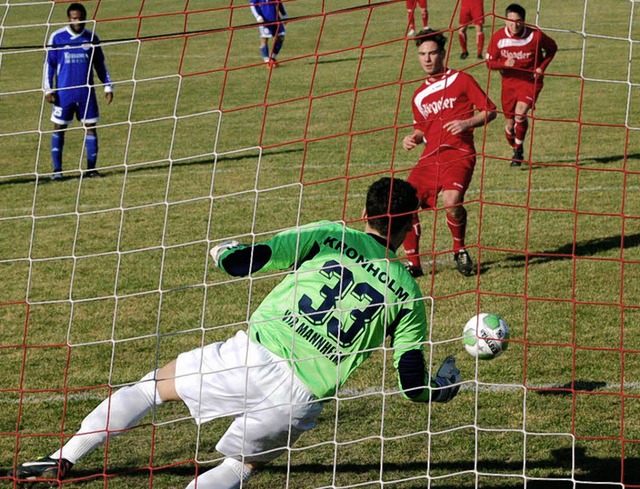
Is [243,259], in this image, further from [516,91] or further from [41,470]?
[516,91]

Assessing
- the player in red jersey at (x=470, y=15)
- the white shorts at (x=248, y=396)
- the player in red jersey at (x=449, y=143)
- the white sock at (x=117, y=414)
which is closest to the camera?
the white shorts at (x=248, y=396)

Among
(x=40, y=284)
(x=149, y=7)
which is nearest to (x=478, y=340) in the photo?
(x=40, y=284)

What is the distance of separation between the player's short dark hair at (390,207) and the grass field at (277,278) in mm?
165

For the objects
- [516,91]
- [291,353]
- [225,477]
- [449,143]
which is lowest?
[516,91]

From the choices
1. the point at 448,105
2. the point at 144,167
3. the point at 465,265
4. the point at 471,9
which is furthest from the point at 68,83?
the point at 471,9

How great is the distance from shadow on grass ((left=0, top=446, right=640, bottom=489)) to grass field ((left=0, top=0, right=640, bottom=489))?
1cm

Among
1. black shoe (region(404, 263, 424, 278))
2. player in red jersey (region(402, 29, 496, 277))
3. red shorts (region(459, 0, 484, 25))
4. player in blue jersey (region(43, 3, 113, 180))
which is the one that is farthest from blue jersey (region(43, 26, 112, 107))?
red shorts (region(459, 0, 484, 25))

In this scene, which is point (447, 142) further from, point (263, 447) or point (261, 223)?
point (263, 447)

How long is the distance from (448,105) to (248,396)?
475cm

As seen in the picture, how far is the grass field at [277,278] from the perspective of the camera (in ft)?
17.0

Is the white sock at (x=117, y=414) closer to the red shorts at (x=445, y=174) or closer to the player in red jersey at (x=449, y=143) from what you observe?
the player in red jersey at (x=449, y=143)

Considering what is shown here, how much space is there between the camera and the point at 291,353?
432 centimetres

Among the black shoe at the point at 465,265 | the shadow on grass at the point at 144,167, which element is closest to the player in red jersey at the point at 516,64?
the shadow on grass at the point at 144,167

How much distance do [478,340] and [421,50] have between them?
11.2 ft
